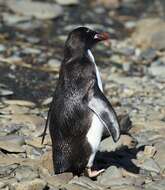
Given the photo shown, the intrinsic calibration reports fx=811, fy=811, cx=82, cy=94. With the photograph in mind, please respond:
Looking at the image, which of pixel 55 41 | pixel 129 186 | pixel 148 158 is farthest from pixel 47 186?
pixel 55 41

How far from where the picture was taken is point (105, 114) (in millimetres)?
4844

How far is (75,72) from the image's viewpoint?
493cm

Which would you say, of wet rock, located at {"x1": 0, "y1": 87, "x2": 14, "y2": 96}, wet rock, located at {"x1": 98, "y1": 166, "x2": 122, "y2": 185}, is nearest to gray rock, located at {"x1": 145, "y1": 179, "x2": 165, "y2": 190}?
wet rock, located at {"x1": 98, "y1": 166, "x2": 122, "y2": 185}

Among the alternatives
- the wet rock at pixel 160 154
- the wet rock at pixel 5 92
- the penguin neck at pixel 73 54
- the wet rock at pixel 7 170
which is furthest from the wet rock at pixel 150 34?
the wet rock at pixel 7 170

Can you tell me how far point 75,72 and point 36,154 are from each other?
2.36ft

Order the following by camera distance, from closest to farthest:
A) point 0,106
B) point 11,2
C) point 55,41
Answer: point 0,106 → point 55,41 → point 11,2

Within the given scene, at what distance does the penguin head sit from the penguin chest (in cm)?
50

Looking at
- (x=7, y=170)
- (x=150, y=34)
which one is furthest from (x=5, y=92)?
(x=150, y=34)

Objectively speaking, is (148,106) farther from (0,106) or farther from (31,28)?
(31,28)

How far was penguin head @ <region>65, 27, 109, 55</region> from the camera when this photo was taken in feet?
16.8

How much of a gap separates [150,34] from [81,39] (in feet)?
12.5

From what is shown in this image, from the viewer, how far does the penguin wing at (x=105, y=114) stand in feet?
15.9

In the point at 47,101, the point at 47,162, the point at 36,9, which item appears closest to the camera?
the point at 47,162

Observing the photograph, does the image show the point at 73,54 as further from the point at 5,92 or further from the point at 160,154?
the point at 5,92
